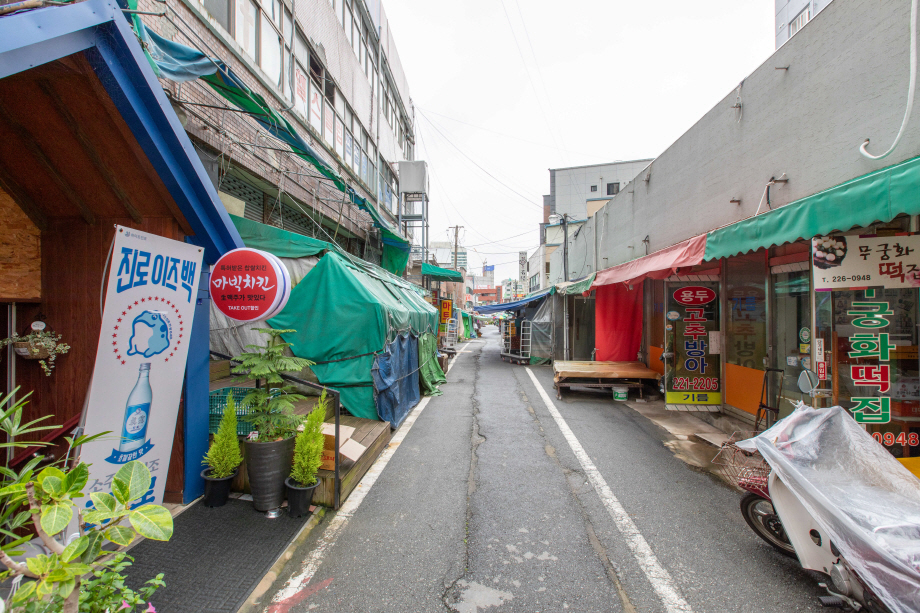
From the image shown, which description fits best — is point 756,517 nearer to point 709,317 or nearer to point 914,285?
point 914,285

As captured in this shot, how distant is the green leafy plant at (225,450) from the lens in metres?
4.08

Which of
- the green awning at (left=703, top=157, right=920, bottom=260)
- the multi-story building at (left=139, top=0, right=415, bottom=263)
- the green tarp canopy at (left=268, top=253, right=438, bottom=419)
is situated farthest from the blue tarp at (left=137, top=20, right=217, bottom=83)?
the green awning at (left=703, top=157, right=920, bottom=260)

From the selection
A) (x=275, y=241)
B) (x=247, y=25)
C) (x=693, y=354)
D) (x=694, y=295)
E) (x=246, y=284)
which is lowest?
(x=693, y=354)

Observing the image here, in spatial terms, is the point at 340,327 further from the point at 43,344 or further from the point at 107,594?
the point at 107,594

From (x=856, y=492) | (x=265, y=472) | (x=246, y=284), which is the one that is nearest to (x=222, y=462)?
(x=265, y=472)

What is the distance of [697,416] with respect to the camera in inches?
318

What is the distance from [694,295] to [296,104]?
9929 millimetres

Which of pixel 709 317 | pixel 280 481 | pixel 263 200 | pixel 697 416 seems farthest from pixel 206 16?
pixel 697 416

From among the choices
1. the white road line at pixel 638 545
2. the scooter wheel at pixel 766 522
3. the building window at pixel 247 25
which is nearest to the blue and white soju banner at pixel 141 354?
the white road line at pixel 638 545

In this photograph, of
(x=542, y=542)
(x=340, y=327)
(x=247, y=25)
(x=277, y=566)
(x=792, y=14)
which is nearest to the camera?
(x=277, y=566)

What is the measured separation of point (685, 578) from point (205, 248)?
536 centimetres

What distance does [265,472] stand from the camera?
3.96 meters

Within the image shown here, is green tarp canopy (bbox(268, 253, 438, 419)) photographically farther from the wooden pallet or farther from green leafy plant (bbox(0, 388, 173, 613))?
green leafy plant (bbox(0, 388, 173, 613))

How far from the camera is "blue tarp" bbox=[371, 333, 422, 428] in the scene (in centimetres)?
674
